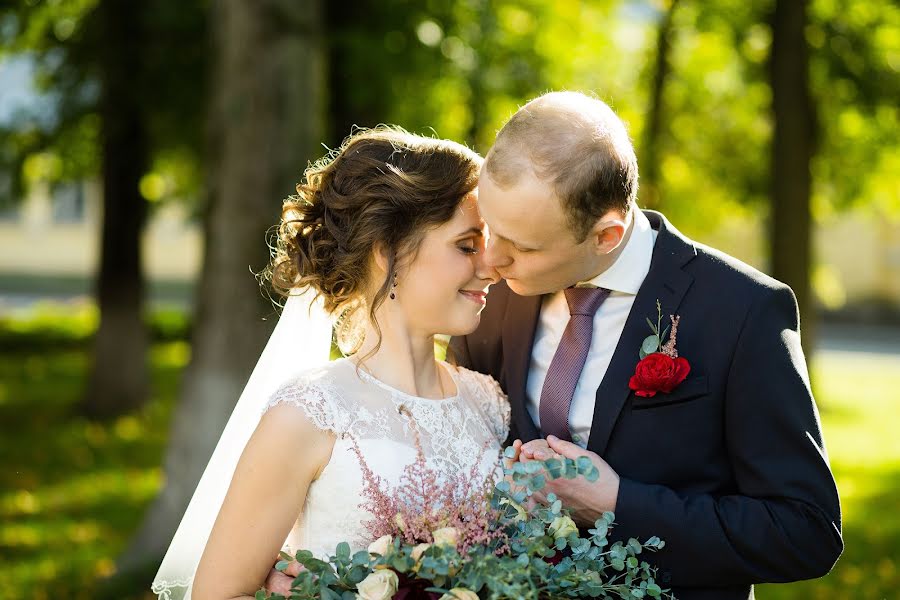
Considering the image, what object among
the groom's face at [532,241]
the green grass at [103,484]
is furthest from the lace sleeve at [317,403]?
the green grass at [103,484]

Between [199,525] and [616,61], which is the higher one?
[616,61]

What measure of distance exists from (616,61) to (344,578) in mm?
16654

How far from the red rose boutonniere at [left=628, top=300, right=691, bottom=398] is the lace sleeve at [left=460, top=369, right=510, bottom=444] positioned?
0.56m

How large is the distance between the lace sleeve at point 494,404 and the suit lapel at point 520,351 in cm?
5

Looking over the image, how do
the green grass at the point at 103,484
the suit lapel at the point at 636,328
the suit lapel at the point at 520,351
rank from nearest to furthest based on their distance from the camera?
the suit lapel at the point at 636,328 < the suit lapel at the point at 520,351 < the green grass at the point at 103,484

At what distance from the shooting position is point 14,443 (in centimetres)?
1177

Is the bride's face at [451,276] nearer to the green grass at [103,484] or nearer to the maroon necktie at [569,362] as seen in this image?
the maroon necktie at [569,362]

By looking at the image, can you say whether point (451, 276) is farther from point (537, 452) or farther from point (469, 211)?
point (537, 452)

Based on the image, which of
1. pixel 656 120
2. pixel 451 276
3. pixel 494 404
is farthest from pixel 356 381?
pixel 656 120

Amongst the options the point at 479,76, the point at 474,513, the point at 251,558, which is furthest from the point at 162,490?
the point at 479,76

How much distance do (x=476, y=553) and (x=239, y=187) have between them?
4741mm

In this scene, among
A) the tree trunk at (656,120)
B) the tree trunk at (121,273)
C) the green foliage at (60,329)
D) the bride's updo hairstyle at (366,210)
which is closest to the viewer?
the bride's updo hairstyle at (366,210)

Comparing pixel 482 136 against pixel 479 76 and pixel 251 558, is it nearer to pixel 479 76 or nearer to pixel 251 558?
pixel 479 76

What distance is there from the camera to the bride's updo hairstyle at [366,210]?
3.16 meters
